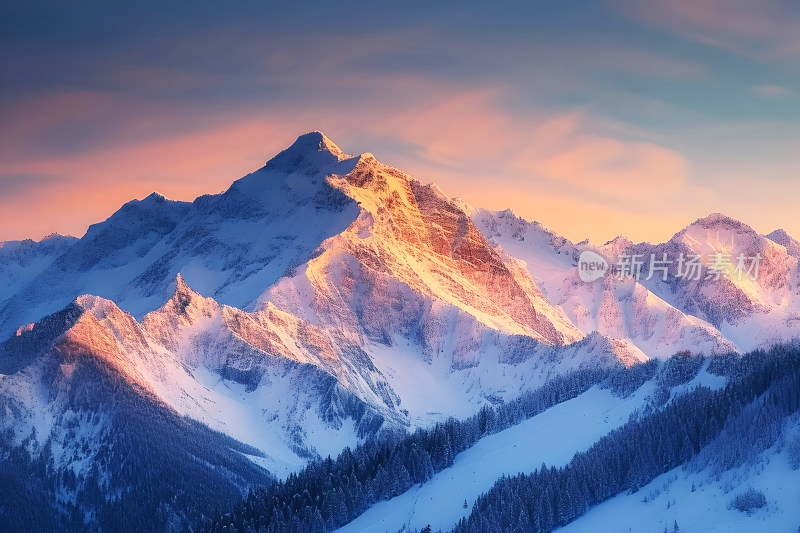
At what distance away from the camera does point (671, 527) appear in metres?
194

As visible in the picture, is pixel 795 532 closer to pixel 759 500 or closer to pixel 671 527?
pixel 759 500

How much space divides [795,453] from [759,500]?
15.0 m

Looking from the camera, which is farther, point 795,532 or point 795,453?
point 795,453

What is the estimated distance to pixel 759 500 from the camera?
186500mm

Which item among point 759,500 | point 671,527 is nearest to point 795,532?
point 759,500

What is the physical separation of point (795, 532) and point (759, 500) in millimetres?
11593

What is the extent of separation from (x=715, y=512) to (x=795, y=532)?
17.6m

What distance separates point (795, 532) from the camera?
6905 inches

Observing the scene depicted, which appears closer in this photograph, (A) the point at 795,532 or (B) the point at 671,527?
(A) the point at 795,532

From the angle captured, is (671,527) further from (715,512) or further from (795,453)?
(795,453)

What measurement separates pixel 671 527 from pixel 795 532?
23.5 metres

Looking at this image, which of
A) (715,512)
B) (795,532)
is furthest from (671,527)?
(795,532)

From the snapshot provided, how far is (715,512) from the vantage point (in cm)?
19112
